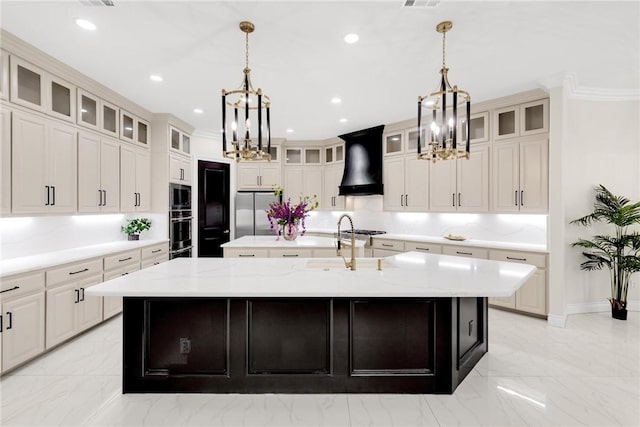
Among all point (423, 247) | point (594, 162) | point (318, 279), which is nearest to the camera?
point (318, 279)

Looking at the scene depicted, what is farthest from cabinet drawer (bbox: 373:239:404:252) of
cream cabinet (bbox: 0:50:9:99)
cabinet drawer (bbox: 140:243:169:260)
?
cream cabinet (bbox: 0:50:9:99)

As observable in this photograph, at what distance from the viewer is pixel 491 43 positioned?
2.82 m

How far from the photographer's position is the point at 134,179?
4469 millimetres

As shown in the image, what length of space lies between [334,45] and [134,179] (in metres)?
3.45

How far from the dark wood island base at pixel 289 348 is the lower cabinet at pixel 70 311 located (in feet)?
4.19

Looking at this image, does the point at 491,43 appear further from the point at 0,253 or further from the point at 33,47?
the point at 0,253

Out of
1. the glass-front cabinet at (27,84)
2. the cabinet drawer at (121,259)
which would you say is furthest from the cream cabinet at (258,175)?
the glass-front cabinet at (27,84)

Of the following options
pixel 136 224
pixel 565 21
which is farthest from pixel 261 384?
pixel 565 21

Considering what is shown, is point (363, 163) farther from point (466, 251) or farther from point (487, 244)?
point (487, 244)

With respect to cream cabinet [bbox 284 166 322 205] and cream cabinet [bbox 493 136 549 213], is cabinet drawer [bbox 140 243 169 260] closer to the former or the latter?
cream cabinet [bbox 284 166 322 205]

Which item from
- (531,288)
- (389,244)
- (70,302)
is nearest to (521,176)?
(531,288)

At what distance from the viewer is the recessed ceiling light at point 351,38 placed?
2.67m

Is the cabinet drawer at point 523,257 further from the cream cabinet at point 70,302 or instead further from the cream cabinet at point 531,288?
the cream cabinet at point 70,302

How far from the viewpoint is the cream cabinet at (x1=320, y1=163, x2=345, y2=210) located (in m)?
6.55
